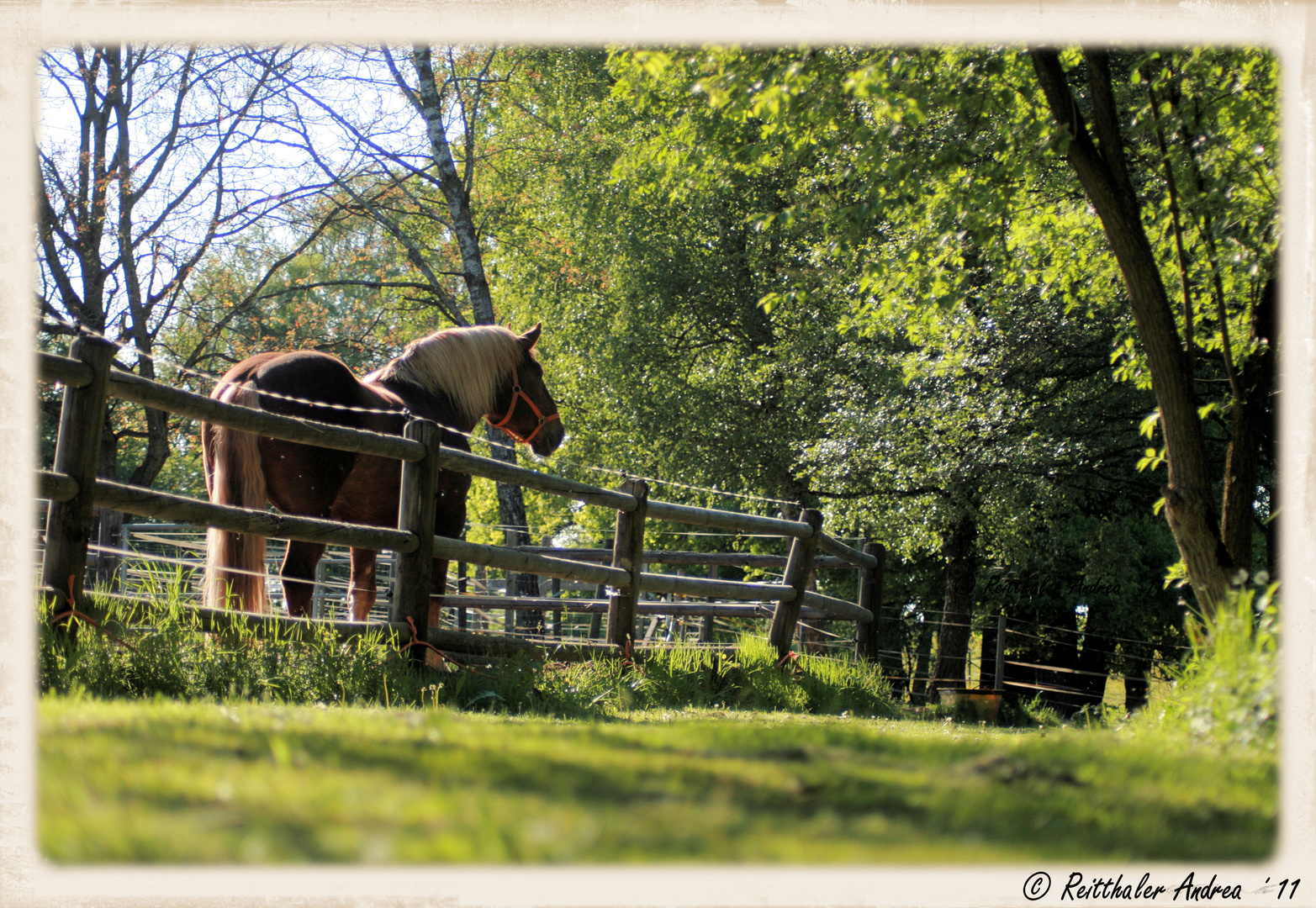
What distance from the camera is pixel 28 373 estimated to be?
3.17 meters

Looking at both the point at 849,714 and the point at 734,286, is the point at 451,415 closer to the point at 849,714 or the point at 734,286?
the point at 849,714

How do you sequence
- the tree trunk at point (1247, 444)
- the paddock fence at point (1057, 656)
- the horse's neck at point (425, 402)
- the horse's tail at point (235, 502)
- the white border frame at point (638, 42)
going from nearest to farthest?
the white border frame at point (638, 42), the horse's tail at point (235, 502), the tree trunk at point (1247, 444), the horse's neck at point (425, 402), the paddock fence at point (1057, 656)

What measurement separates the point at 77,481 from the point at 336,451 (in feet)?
7.64

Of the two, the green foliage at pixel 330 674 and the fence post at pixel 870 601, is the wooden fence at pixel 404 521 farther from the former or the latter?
the fence post at pixel 870 601

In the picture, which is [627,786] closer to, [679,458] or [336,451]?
[336,451]

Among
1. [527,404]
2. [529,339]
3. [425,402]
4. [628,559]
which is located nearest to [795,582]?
[628,559]

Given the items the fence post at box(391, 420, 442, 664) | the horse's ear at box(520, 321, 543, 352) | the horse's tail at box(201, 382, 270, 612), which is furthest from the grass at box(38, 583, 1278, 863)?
the horse's ear at box(520, 321, 543, 352)

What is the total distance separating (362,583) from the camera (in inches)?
241

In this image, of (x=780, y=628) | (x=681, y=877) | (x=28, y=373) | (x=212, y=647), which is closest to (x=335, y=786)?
(x=681, y=877)

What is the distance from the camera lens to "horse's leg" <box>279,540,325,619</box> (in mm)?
5879

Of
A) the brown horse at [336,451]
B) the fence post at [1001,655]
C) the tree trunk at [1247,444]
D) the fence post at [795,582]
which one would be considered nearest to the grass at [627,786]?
the brown horse at [336,451]

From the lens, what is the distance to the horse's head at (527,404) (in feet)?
24.1

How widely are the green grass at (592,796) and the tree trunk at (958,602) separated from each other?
12.1 meters

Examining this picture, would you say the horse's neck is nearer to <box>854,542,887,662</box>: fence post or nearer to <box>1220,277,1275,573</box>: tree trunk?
<box>854,542,887,662</box>: fence post
